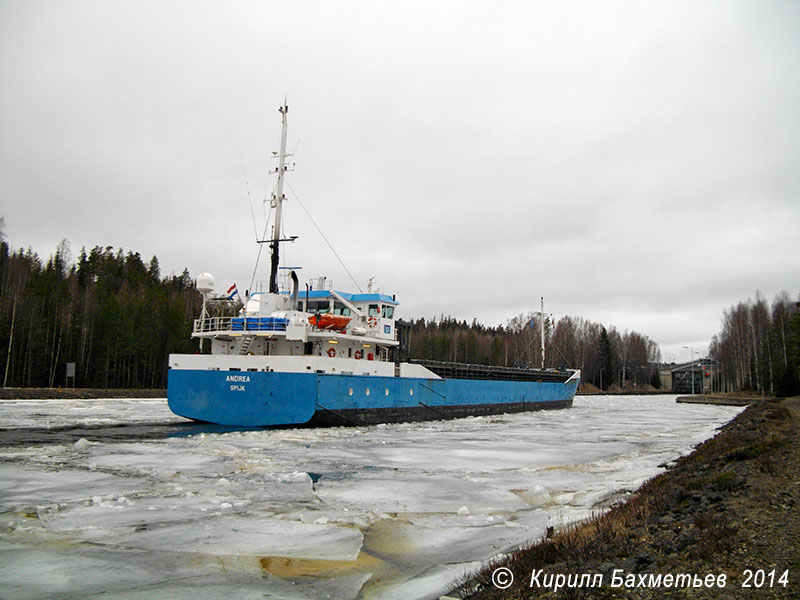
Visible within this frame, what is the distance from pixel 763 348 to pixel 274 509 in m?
68.1

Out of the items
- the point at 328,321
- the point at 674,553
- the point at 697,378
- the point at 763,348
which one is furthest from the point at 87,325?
the point at 697,378

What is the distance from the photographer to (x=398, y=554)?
6258mm

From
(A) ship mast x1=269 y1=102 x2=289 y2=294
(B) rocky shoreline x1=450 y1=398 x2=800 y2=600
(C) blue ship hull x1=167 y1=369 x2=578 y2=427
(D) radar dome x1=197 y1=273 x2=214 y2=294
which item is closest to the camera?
(B) rocky shoreline x1=450 y1=398 x2=800 y2=600

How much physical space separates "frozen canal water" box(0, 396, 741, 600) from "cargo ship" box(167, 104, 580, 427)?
3.12m

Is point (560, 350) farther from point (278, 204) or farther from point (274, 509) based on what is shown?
point (274, 509)

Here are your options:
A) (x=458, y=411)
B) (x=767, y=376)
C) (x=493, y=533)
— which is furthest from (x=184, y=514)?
(x=767, y=376)

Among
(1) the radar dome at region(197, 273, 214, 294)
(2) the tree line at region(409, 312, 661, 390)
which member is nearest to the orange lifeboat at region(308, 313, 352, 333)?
(1) the radar dome at region(197, 273, 214, 294)

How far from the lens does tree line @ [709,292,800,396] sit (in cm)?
5094

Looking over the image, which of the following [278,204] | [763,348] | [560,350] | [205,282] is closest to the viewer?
[205,282]

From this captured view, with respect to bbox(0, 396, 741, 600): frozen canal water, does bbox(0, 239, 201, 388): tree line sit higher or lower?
higher

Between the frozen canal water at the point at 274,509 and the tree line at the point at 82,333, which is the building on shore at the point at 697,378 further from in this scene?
the frozen canal water at the point at 274,509

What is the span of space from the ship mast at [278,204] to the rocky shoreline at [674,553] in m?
18.3

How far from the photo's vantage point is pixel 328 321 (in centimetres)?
2106

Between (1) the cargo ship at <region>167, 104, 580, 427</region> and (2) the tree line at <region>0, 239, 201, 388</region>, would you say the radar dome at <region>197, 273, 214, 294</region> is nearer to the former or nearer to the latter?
(1) the cargo ship at <region>167, 104, 580, 427</region>
